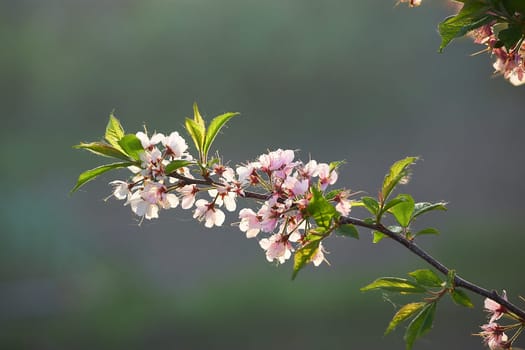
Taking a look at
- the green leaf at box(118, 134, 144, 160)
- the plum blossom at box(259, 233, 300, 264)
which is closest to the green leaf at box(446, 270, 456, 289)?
the plum blossom at box(259, 233, 300, 264)

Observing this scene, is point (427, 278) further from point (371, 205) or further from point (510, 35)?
point (510, 35)

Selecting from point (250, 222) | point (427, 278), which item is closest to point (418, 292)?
point (427, 278)

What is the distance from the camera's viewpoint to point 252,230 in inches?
17.7

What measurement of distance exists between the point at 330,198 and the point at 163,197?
0.12m

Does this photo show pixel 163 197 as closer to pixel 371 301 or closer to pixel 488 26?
pixel 488 26

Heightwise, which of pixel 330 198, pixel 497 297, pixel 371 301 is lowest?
pixel 497 297

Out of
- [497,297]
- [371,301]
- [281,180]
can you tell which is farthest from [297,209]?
[371,301]

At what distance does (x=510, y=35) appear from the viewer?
15.5 inches

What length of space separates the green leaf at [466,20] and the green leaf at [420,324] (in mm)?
171

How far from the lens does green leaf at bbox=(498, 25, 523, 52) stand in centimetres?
39

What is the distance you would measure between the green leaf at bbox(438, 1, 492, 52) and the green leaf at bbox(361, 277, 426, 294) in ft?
0.52

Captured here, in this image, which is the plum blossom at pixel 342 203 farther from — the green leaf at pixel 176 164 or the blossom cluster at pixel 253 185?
the green leaf at pixel 176 164

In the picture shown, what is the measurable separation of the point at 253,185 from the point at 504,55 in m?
0.21

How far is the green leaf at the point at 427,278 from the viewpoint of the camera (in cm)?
41
